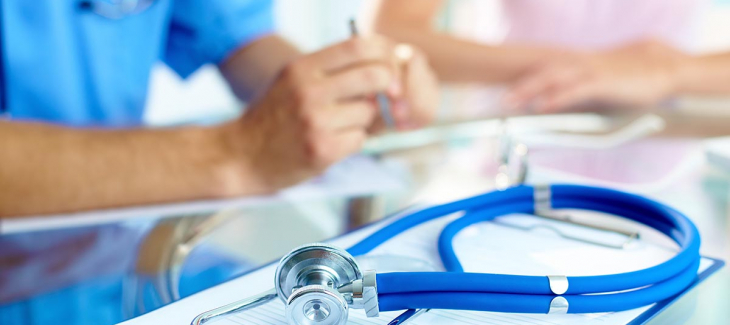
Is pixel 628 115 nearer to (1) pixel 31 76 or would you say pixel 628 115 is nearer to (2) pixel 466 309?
(2) pixel 466 309

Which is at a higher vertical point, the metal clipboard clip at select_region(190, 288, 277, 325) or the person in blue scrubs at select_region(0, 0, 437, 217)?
the person in blue scrubs at select_region(0, 0, 437, 217)

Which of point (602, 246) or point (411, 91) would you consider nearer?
point (602, 246)

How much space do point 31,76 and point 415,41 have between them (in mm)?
566

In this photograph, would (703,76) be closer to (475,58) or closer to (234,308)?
(475,58)

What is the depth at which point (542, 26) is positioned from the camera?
48.1 inches

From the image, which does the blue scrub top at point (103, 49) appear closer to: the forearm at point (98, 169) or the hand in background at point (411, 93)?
the forearm at point (98, 169)

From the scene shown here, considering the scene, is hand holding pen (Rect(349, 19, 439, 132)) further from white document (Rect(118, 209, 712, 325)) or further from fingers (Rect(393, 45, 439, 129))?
white document (Rect(118, 209, 712, 325))

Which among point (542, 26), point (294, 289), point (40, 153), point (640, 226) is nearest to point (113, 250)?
point (40, 153)

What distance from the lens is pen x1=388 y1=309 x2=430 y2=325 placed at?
27 centimetres

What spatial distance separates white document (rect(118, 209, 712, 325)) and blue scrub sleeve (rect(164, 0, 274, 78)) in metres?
0.57

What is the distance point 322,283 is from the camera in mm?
258

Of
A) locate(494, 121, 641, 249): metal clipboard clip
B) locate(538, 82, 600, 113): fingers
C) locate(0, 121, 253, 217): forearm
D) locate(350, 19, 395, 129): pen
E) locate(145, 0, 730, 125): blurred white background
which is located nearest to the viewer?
locate(494, 121, 641, 249): metal clipboard clip

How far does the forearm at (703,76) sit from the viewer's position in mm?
905

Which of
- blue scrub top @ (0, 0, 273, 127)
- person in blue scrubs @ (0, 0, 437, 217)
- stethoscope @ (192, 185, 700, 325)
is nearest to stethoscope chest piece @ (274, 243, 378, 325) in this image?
stethoscope @ (192, 185, 700, 325)
